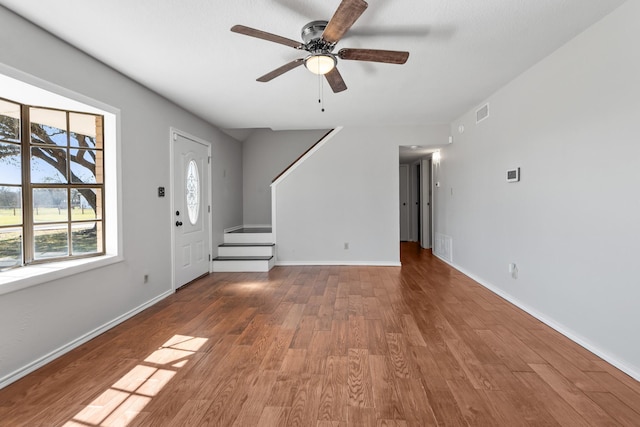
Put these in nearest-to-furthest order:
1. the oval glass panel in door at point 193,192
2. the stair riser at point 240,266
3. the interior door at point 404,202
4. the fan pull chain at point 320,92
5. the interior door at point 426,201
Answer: the fan pull chain at point 320,92
the oval glass panel in door at point 193,192
the stair riser at point 240,266
the interior door at point 426,201
the interior door at point 404,202

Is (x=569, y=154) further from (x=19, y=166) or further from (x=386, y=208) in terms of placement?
(x=19, y=166)

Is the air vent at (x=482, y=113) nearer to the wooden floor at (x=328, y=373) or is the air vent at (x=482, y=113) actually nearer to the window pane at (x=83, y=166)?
the wooden floor at (x=328, y=373)

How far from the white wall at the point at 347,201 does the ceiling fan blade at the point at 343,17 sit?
138 inches

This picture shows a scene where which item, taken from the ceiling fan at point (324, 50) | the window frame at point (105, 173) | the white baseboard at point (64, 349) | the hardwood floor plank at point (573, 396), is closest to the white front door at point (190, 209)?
the white baseboard at point (64, 349)

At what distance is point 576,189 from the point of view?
2562 mm

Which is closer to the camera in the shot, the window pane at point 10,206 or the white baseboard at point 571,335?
the white baseboard at point 571,335

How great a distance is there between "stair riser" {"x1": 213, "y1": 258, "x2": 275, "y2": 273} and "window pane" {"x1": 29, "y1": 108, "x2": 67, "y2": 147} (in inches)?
116

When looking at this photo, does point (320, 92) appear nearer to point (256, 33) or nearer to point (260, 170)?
point (256, 33)

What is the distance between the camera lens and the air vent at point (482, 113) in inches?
160

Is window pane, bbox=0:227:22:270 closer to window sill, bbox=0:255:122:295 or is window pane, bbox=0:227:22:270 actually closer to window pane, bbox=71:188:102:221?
window sill, bbox=0:255:122:295

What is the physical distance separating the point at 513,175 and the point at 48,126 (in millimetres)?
4670

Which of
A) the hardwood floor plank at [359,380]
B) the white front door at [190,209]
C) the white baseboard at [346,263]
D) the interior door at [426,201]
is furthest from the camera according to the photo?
the interior door at [426,201]

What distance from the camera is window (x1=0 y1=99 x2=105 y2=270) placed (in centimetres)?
235

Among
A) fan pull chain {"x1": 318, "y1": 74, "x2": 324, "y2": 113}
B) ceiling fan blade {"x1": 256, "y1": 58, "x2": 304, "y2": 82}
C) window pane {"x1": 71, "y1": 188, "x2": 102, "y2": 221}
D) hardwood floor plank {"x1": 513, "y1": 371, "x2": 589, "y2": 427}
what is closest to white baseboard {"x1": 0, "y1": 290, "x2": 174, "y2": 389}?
window pane {"x1": 71, "y1": 188, "x2": 102, "y2": 221}
